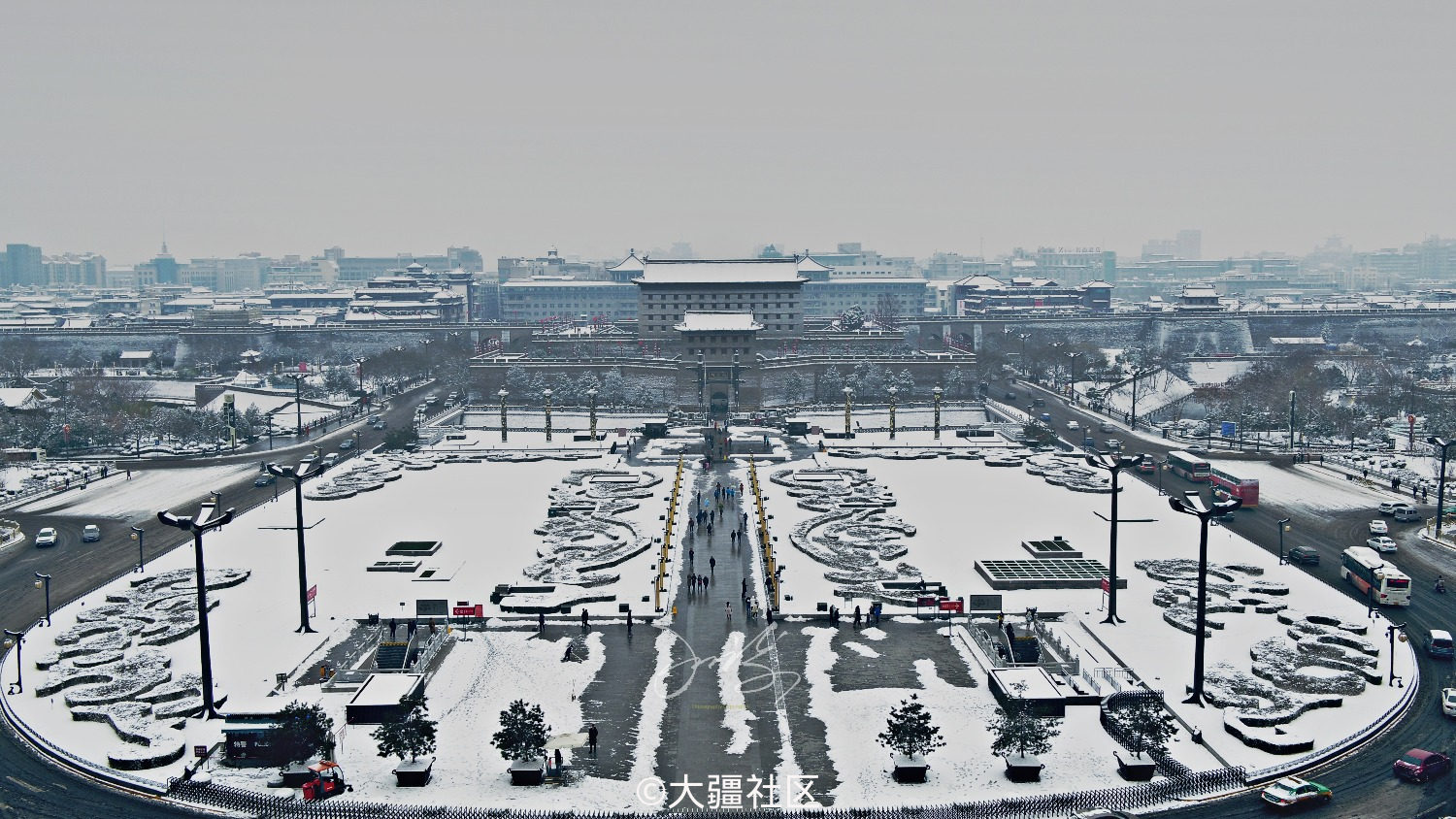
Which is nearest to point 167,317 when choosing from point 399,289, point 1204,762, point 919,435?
point 399,289

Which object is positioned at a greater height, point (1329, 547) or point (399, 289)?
point (399, 289)

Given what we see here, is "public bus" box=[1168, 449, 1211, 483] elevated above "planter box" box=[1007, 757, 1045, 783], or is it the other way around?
"public bus" box=[1168, 449, 1211, 483]

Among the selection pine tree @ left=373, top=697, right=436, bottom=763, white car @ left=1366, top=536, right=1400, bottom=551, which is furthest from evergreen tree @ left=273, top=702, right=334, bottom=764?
white car @ left=1366, top=536, right=1400, bottom=551

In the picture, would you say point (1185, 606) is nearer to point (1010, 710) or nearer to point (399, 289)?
point (1010, 710)

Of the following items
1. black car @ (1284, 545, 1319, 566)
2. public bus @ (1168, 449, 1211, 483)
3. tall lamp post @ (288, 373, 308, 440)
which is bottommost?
black car @ (1284, 545, 1319, 566)

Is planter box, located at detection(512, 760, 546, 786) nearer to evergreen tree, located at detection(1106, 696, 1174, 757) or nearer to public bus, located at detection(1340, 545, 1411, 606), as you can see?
evergreen tree, located at detection(1106, 696, 1174, 757)

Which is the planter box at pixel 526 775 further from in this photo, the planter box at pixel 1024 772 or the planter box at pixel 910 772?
the planter box at pixel 1024 772
